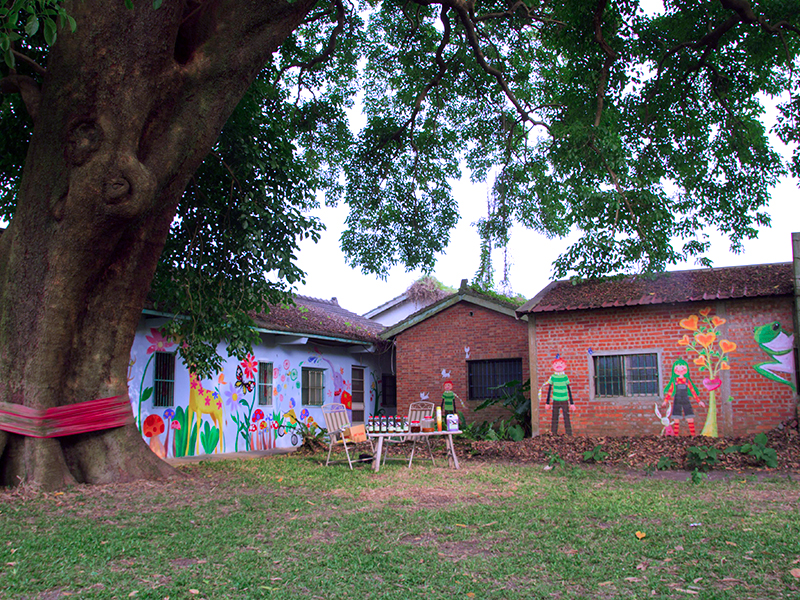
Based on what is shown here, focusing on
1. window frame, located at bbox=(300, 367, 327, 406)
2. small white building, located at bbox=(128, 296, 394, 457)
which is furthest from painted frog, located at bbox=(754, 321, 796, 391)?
window frame, located at bbox=(300, 367, 327, 406)

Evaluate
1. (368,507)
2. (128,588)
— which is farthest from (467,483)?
(128,588)

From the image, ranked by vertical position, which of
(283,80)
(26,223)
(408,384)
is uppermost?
(283,80)

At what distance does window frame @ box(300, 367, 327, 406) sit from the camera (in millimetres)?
14703

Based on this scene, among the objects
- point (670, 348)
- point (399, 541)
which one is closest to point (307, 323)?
point (670, 348)

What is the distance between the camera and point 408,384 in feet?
50.7

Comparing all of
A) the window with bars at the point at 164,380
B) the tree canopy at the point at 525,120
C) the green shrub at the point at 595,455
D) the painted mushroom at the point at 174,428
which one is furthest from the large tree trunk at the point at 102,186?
the green shrub at the point at 595,455

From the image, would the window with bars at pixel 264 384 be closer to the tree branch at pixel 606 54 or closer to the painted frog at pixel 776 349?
the tree branch at pixel 606 54

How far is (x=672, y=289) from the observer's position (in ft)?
38.4

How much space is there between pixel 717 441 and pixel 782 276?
11.4 feet

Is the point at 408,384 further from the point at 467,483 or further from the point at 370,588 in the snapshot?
the point at 370,588

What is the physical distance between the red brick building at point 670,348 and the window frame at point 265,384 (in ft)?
18.9

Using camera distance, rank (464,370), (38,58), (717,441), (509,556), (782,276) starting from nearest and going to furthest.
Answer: (509,556) < (38,58) < (717,441) < (782,276) < (464,370)

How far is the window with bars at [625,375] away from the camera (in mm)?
11500

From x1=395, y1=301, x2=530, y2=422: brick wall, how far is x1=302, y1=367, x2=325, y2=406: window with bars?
1.97 m
